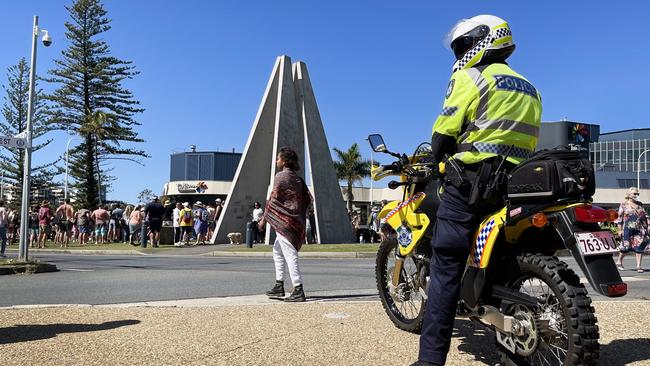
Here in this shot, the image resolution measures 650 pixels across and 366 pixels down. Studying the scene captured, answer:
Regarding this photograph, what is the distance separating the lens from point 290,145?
24797 millimetres

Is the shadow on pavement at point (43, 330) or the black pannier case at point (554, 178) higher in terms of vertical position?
the black pannier case at point (554, 178)

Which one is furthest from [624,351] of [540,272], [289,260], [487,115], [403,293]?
[289,260]

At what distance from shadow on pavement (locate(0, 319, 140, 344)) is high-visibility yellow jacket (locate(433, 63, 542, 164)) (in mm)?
3140

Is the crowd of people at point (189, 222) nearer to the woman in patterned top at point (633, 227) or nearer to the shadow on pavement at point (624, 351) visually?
the woman in patterned top at point (633, 227)

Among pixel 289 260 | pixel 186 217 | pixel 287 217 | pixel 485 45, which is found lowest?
pixel 289 260

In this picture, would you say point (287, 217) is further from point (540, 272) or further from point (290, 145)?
point (290, 145)

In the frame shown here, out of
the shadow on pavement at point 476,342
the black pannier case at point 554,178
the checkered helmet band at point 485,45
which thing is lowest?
the shadow on pavement at point 476,342

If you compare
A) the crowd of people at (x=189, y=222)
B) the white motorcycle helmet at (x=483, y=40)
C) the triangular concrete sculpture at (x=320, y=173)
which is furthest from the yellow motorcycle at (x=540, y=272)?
the triangular concrete sculpture at (x=320, y=173)

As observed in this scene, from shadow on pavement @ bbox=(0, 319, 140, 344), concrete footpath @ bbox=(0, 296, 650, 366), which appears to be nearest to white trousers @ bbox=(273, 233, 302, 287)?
concrete footpath @ bbox=(0, 296, 650, 366)

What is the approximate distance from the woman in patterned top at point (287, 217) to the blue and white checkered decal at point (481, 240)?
352 cm

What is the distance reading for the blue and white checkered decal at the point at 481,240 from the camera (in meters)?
3.11

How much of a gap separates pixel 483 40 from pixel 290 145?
2157 cm

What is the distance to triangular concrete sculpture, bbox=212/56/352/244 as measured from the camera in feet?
80.0

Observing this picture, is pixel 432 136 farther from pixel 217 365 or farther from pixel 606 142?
pixel 606 142
